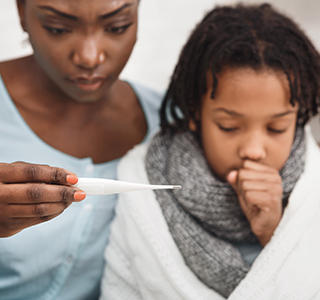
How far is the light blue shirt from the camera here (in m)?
0.96

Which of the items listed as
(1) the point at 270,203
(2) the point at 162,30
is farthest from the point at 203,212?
(2) the point at 162,30

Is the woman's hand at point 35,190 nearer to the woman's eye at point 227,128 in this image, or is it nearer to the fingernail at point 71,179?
the fingernail at point 71,179

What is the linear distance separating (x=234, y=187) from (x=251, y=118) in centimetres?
16

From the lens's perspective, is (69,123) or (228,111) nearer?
(228,111)

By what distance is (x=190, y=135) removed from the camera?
109 cm

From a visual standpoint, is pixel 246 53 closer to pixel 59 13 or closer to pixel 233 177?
pixel 233 177

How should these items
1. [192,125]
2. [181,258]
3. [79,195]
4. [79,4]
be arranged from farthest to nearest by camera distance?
[192,125] < [181,258] < [79,4] < [79,195]

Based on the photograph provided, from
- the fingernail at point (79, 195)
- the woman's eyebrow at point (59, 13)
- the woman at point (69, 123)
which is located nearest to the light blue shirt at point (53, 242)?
the woman at point (69, 123)

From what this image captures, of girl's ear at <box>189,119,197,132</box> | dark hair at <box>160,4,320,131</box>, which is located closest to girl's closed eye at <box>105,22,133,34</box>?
dark hair at <box>160,4,320,131</box>

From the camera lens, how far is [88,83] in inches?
37.0

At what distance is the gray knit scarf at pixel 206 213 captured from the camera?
93 cm

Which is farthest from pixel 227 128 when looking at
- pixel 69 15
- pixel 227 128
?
pixel 69 15

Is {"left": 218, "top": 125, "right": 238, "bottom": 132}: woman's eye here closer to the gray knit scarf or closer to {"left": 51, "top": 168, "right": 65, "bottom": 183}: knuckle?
the gray knit scarf

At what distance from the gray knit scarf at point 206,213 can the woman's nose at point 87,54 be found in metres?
0.28
